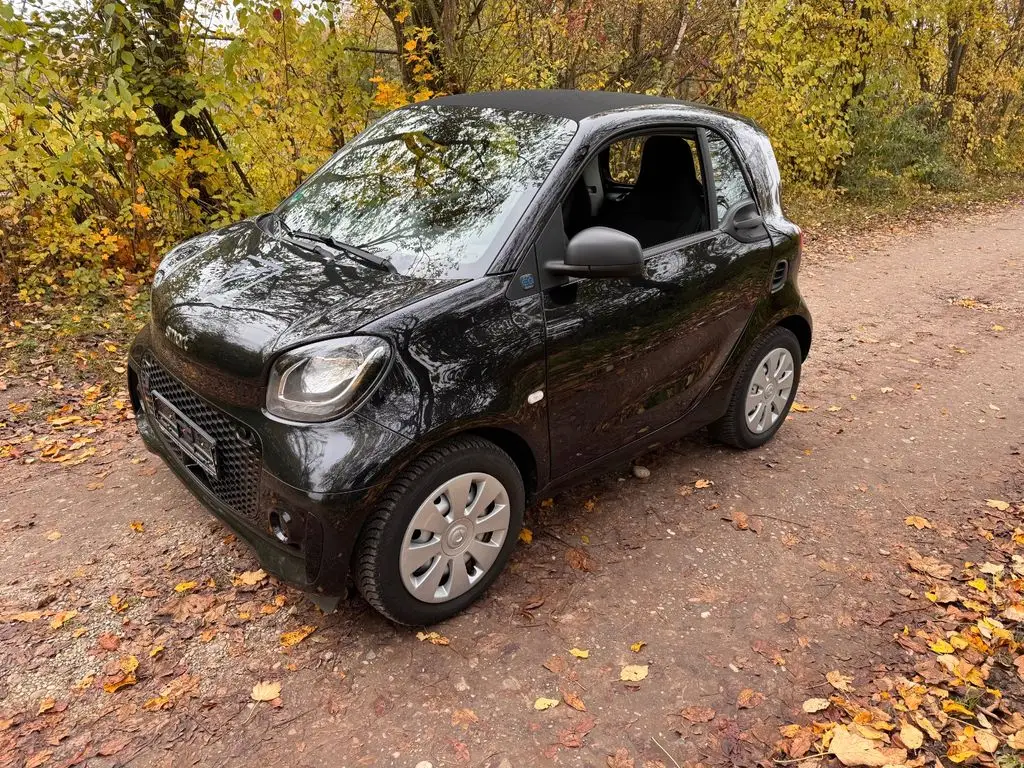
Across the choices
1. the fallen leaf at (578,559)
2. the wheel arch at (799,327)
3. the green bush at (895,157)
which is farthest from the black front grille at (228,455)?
the green bush at (895,157)

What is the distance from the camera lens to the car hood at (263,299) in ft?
8.38

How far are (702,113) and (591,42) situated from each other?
7732 mm

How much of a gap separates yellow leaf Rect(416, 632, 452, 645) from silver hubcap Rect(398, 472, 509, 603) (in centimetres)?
15

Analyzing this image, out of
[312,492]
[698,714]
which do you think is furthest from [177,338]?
[698,714]

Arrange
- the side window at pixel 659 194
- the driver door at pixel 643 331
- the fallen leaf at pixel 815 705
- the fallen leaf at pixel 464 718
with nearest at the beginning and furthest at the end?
the fallen leaf at pixel 464 718
the fallen leaf at pixel 815 705
the driver door at pixel 643 331
the side window at pixel 659 194

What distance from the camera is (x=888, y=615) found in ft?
10.3

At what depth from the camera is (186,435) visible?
2.89 meters

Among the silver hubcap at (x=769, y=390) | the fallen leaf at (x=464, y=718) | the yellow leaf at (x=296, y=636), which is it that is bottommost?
the fallen leaf at (x=464, y=718)

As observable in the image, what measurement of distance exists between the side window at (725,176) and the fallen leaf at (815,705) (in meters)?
2.25

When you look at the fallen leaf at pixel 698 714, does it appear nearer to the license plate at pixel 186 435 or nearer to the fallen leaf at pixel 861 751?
the fallen leaf at pixel 861 751

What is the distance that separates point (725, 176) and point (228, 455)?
276cm

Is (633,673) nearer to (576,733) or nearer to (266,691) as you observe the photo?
(576,733)

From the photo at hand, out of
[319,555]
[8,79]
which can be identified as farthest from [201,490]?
[8,79]

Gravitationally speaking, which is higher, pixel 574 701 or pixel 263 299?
pixel 263 299
